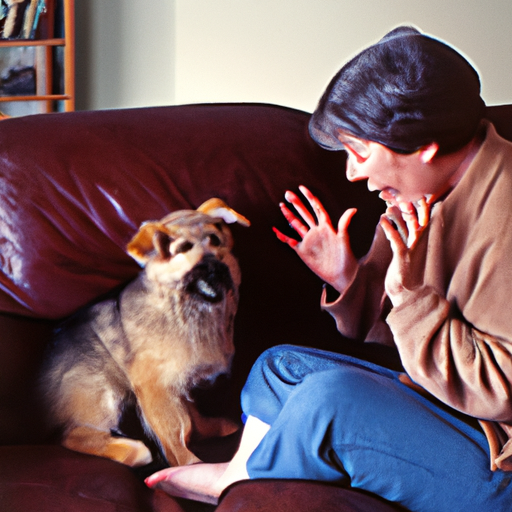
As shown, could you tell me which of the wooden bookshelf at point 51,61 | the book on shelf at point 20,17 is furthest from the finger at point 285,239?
the book on shelf at point 20,17

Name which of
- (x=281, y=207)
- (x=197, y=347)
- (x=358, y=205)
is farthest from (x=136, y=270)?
(x=358, y=205)

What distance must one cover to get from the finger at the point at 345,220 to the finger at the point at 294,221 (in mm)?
63

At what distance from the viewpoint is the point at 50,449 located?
3.20 feet

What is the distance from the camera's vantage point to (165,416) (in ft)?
3.31

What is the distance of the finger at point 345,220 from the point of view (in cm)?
108

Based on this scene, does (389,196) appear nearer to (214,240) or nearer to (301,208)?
(301,208)

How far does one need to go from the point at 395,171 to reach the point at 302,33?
74 cm

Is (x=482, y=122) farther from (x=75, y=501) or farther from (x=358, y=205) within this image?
(x=75, y=501)

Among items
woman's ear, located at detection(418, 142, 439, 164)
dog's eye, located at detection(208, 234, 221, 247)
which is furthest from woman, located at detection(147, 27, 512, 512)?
dog's eye, located at detection(208, 234, 221, 247)

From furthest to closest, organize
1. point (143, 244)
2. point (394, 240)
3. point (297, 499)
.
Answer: point (143, 244), point (394, 240), point (297, 499)

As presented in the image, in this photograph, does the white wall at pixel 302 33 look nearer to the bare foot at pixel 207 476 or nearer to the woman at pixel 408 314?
the woman at pixel 408 314

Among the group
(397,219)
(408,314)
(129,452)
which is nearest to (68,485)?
(129,452)

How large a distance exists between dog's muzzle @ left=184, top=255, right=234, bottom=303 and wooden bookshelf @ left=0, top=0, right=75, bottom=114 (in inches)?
34.4

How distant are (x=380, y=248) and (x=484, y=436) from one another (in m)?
0.35
